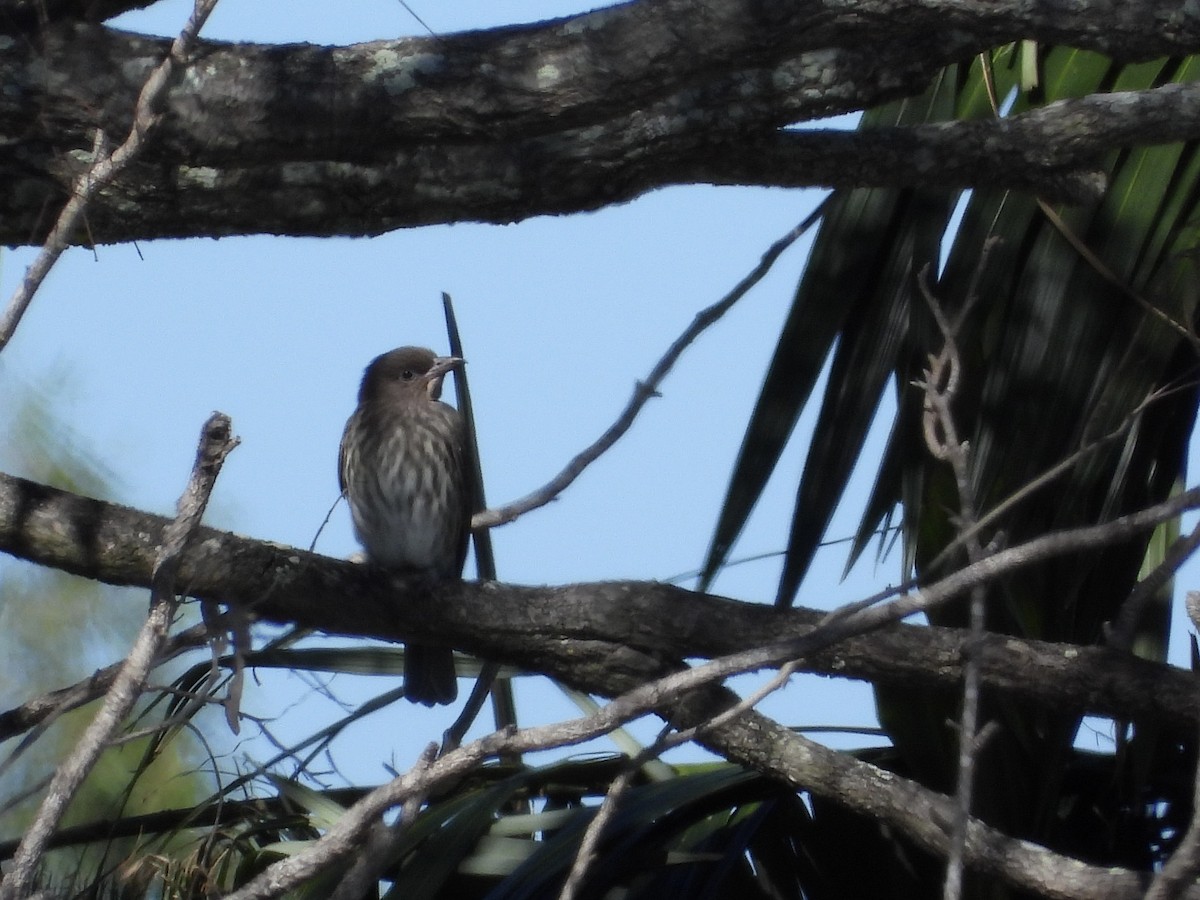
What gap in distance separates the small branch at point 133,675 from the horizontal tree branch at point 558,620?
105 centimetres

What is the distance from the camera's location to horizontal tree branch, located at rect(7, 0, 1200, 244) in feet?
8.63

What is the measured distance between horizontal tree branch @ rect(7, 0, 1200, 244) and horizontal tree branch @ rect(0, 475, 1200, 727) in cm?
63

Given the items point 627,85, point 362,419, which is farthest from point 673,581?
point 362,419

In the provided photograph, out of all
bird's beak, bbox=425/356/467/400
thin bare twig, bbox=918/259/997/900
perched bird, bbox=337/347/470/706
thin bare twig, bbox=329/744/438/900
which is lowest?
thin bare twig, bbox=329/744/438/900

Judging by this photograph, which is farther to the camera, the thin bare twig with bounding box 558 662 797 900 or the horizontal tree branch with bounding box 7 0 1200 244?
the horizontal tree branch with bounding box 7 0 1200 244

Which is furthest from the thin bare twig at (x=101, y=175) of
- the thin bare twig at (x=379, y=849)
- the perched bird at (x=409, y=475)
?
the perched bird at (x=409, y=475)

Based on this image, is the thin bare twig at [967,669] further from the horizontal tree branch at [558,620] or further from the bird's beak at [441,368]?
the bird's beak at [441,368]

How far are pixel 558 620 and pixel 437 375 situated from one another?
2.14 m

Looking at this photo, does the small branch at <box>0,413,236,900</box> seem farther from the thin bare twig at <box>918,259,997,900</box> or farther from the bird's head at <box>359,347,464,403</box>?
the bird's head at <box>359,347,464,403</box>

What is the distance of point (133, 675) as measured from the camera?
196 centimetres

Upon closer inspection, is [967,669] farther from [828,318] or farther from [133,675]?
[828,318]

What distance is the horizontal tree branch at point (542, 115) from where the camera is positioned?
8.63ft

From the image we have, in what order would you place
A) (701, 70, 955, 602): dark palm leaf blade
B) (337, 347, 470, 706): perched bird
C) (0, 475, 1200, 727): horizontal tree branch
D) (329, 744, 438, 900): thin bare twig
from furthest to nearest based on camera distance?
1. (337, 347, 470, 706): perched bird
2. (701, 70, 955, 602): dark palm leaf blade
3. (0, 475, 1200, 727): horizontal tree branch
4. (329, 744, 438, 900): thin bare twig

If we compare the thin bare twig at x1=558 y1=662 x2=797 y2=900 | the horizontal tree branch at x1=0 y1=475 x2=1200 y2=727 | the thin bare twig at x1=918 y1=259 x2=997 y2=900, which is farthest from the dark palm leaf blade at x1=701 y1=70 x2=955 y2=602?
the thin bare twig at x1=558 y1=662 x2=797 y2=900
